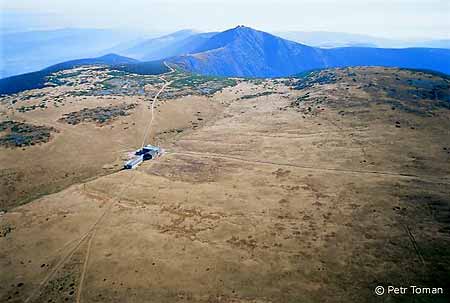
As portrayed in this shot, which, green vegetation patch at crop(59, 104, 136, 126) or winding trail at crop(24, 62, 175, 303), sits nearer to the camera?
winding trail at crop(24, 62, 175, 303)

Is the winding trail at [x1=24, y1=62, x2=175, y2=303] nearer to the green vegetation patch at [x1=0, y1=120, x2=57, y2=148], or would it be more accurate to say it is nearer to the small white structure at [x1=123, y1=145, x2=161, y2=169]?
the small white structure at [x1=123, y1=145, x2=161, y2=169]

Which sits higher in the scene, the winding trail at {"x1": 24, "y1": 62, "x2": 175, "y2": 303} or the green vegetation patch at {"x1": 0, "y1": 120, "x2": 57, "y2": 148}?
the green vegetation patch at {"x1": 0, "y1": 120, "x2": 57, "y2": 148}

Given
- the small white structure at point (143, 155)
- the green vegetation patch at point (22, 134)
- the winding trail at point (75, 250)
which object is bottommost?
the winding trail at point (75, 250)

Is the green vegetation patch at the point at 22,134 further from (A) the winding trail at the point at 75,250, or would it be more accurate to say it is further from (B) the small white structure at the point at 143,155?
(A) the winding trail at the point at 75,250

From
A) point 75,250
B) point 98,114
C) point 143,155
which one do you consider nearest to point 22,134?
point 98,114

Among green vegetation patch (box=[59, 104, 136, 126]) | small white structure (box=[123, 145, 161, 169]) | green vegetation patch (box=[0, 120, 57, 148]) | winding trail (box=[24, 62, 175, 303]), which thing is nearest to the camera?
winding trail (box=[24, 62, 175, 303])

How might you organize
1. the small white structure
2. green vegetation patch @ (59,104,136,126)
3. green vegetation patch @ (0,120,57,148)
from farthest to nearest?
green vegetation patch @ (59,104,136,126) → green vegetation patch @ (0,120,57,148) → the small white structure

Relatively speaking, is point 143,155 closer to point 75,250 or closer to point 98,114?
point 75,250

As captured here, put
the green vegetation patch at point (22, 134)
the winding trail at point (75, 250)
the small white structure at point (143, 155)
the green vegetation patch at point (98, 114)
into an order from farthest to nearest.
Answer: the green vegetation patch at point (98, 114), the green vegetation patch at point (22, 134), the small white structure at point (143, 155), the winding trail at point (75, 250)

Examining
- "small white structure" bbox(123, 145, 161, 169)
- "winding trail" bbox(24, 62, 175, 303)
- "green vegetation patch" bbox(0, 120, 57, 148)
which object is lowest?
"winding trail" bbox(24, 62, 175, 303)

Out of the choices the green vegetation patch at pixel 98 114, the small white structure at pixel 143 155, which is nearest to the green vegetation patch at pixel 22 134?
the green vegetation patch at pixel 98 114

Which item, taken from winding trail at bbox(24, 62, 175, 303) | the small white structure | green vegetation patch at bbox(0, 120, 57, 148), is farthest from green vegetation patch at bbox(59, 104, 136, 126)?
winding trail at bbox(24, 62, 175, 303)

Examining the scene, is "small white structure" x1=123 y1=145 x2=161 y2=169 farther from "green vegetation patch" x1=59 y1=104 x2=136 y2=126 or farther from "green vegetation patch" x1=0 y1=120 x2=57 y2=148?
"green vegetation patch" x1=0 y1=120 x2=57 y2=148
